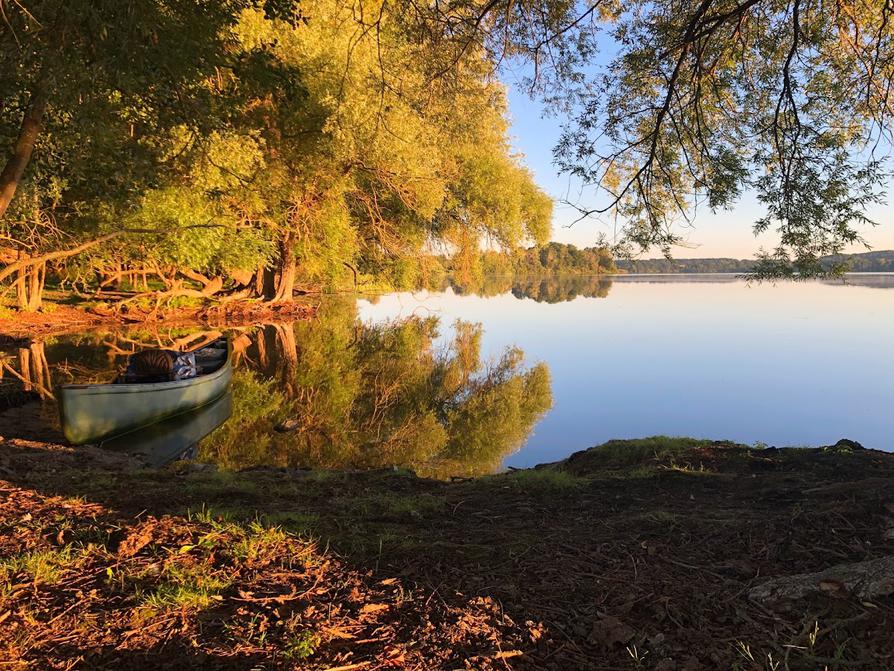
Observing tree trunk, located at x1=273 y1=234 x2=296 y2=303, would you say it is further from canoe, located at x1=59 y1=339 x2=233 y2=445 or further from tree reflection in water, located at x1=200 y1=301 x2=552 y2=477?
canoe, located at x1=59 y1=339 x2=233 y2=445

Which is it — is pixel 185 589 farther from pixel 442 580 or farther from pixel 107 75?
pixel 107 75

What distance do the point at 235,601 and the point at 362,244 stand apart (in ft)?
76.2

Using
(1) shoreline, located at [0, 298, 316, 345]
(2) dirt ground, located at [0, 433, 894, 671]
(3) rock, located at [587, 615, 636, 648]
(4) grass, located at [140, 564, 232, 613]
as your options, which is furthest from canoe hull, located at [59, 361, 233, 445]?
(1) shoreline, located at [0, 298, 316, 345]

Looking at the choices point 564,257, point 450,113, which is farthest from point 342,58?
point 564,257

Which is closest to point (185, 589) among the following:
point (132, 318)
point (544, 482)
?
point (544, 482)

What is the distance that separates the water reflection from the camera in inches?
348

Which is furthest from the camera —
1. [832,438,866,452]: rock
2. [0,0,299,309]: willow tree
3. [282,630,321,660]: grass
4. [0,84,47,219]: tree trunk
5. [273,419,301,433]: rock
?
[273,419,301,433]: rock

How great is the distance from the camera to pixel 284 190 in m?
16.7

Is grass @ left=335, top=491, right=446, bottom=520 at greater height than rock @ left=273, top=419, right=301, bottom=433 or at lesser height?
greater

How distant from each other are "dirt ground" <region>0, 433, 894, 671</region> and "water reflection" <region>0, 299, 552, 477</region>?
13.8 feet

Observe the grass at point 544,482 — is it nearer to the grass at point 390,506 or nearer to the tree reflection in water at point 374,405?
the grass at point 390,506

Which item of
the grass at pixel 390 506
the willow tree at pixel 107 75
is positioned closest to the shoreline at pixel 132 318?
the willow tree at pixel 107 75

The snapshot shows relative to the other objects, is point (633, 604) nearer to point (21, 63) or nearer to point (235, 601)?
point (235, 601)

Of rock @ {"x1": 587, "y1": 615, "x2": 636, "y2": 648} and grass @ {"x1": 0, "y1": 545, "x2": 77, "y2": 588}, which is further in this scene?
grass @ {"x1": 0, "y1": 545, "x2": 77, "y2": 588}
